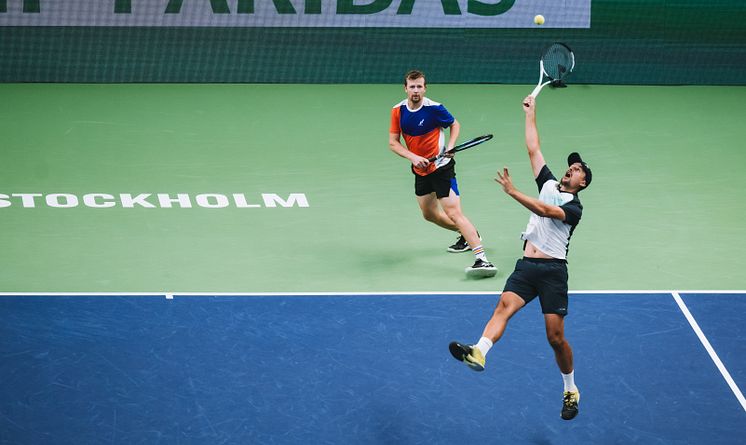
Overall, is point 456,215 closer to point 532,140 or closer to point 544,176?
point 532,140

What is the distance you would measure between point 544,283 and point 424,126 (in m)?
3.38

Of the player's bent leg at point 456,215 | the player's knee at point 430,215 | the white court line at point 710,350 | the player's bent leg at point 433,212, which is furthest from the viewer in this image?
the player's knee at point 430,215

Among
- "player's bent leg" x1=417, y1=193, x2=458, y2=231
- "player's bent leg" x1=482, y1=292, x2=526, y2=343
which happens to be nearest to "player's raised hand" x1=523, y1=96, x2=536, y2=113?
"player's bent leg" x1=482, y1=292, x2=526, y2=343

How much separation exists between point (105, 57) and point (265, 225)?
811 cm

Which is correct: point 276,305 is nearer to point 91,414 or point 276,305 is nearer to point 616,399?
point 91,414

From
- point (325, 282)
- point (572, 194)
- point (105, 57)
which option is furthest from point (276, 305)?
point (105, 57)

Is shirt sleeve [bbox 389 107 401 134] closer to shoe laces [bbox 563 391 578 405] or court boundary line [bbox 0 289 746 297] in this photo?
court boundary line [bbox 0 289 746 297]

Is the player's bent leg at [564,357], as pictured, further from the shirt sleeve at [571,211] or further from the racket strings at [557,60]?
the racket strings at [557,60]

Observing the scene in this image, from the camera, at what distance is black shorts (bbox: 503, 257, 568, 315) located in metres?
8.30

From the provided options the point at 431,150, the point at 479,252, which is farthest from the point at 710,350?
the point at 431,150

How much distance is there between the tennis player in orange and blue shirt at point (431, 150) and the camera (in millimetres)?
11164

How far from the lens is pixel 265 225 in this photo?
41.9 feet

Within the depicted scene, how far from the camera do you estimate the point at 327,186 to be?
Answer: 1423 centimetres

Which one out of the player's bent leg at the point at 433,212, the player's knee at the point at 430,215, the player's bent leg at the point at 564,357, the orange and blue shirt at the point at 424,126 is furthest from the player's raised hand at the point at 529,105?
the player's knee at the point at 430,215
